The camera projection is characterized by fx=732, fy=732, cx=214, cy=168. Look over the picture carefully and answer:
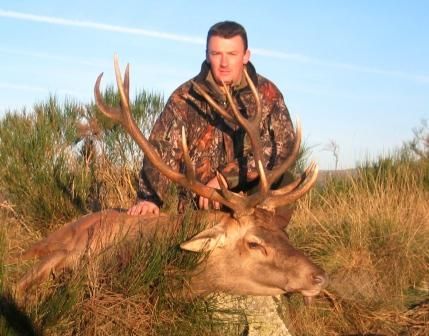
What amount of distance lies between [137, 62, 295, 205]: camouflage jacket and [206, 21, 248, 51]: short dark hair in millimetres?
280

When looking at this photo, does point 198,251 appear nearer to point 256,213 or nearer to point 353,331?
point 256,213

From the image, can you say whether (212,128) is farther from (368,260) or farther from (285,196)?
(368,260)

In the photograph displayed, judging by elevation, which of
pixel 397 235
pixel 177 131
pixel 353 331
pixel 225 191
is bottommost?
pixel 353 331

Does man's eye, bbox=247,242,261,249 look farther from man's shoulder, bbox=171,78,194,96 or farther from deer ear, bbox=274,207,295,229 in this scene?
man's shoulder, bbox=171,78,194,96

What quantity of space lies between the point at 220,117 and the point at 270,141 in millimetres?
482

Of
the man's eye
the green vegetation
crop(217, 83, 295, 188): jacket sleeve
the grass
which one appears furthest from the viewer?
crop(217, 83, 295, 188): jacket sleeve

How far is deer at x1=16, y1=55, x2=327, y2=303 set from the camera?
460 centimetres

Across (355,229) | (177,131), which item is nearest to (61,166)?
(177,131)

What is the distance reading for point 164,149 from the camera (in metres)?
6.08

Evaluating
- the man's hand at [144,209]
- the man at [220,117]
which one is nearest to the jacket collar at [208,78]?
the man at [220,117]

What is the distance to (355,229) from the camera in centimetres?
683

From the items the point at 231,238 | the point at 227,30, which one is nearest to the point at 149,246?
the point at 231,238

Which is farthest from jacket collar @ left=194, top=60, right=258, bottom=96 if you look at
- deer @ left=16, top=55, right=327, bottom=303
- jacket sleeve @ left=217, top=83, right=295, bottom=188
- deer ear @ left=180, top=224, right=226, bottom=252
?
deer ear @ left=180, top=224, right=226, bottom=252

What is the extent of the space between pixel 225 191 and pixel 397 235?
8.80 feet
